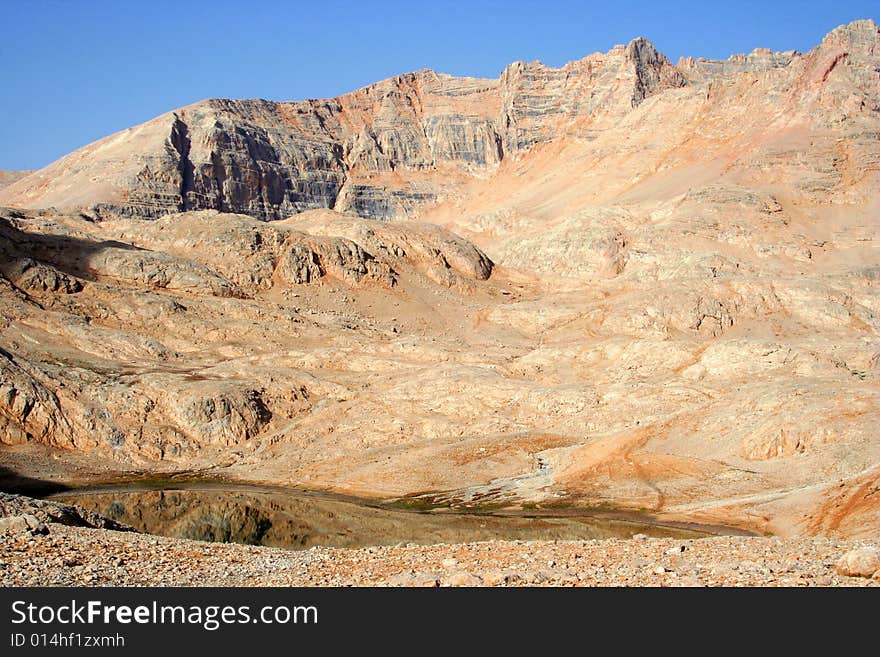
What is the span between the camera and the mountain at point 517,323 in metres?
40.3

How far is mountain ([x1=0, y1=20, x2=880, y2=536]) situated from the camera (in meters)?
40.3

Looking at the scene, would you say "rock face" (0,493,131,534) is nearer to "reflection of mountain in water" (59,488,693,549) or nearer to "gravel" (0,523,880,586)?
"gravel" (0,523,880,586)

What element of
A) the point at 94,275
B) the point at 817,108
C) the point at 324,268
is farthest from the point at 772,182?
the point at 94,275

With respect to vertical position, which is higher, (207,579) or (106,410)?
(106,410)

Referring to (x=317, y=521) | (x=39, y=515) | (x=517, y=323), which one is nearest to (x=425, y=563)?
(x=39, y=515)

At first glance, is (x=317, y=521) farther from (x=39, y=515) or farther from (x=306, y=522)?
(x=39, y=515)

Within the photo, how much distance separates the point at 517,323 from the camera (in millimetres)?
70062

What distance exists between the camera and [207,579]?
18250 millimetres

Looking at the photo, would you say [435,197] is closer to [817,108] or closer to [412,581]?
[817,108]

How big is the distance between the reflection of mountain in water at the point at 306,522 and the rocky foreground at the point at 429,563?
26.3 feet

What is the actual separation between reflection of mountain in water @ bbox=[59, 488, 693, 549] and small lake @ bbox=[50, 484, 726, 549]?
3 centimetres

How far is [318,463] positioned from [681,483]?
16.2 meters

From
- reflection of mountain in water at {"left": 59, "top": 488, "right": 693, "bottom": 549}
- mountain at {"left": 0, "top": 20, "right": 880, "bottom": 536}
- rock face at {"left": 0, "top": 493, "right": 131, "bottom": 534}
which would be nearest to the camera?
rock face at {"left": 0, "top": 493, "right": 131, "bottom": 534}

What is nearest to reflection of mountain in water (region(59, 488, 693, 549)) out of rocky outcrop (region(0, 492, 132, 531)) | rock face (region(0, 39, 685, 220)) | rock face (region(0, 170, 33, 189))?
rocky outcrop (region(0, 492, 132, 531))
